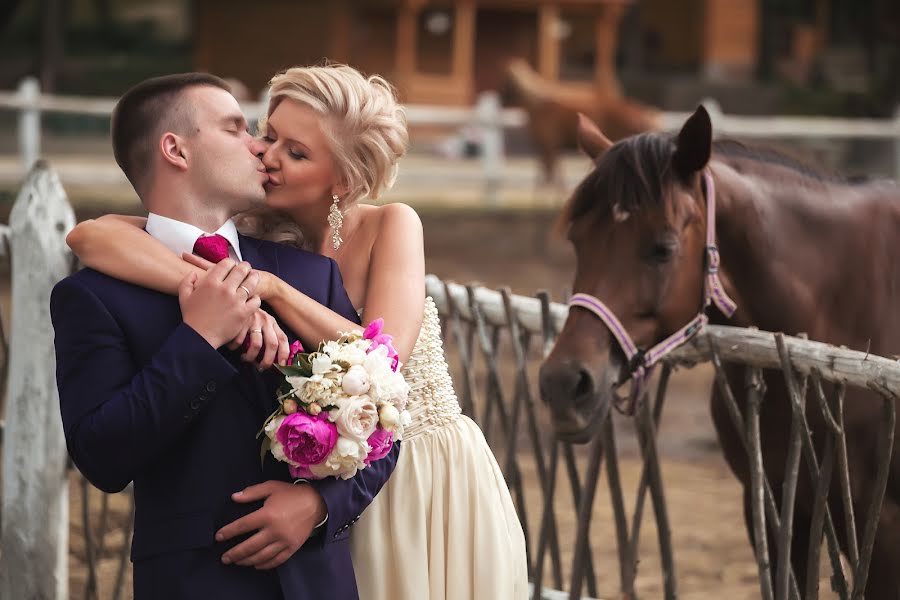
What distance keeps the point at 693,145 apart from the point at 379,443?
1.39m

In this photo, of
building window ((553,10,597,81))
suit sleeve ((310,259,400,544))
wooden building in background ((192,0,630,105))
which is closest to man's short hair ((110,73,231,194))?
suit sleeve ((310,259,400,544))

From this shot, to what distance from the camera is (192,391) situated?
6.26 ft

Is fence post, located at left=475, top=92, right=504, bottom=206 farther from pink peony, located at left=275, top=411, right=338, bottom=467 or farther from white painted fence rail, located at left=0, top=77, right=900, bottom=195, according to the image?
pink peony, located at left=275, top=411, right=338, bottom=467

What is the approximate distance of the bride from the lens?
2.23m

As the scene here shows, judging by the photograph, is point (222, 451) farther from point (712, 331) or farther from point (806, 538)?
point (806, 538)

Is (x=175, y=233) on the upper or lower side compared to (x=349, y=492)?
upper

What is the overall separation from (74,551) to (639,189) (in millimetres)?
2970

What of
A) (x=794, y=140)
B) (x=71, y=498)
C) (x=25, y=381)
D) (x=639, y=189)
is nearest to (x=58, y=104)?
(x=71, y=498)

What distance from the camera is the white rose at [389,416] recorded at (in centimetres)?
199

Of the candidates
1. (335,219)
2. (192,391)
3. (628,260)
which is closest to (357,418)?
(192,391)

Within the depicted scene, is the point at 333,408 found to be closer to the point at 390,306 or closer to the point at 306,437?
the point at 306,437

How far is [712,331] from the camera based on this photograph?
Answer: 10.1 ft

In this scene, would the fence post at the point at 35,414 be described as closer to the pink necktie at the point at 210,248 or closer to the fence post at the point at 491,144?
the pink necktie at the point at 210,248

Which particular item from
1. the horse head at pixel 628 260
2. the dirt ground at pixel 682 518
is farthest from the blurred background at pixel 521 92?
the horse head at pixel 628 260
